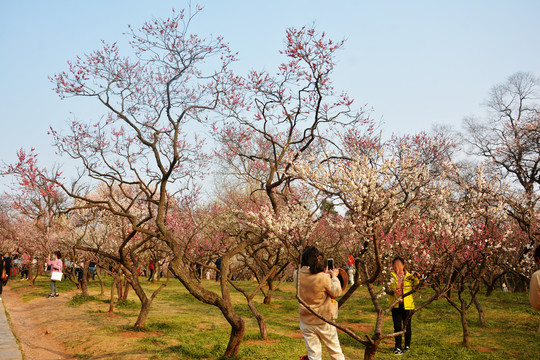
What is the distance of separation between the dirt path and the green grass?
2.86ft

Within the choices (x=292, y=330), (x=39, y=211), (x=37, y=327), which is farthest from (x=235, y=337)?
(x=39, y=211)

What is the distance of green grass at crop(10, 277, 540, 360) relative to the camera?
8070mm

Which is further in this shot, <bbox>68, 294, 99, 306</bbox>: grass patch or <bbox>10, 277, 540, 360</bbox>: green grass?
<bbox>68, 294, 99, 306</bbox>: grass patch

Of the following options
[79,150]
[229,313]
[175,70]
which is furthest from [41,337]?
[175,70]

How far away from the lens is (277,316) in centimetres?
1331

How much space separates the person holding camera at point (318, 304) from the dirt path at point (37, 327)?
5916 millimetres

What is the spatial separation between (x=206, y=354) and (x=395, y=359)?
3.45 meters

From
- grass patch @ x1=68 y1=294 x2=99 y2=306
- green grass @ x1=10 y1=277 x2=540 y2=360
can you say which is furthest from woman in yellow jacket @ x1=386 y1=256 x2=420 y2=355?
grass patch @ x1=68 y1=294 x2=99 y2=306

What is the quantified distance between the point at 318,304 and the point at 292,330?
627cm

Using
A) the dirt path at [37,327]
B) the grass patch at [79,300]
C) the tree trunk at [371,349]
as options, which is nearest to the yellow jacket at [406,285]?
the tree trunk at [371,349]

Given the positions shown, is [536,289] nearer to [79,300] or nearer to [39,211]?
[79,300]

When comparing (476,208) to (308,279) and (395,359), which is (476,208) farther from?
(308,279)

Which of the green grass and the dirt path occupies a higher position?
the green grass

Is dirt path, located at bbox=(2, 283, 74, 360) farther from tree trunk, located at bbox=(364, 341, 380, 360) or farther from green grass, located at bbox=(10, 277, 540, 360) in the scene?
tree trunk, located at bbox=(364, 341, 380, 360)
